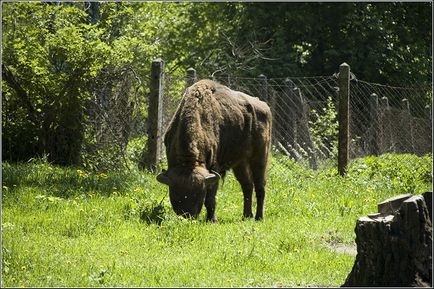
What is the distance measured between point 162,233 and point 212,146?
→ 198 centimetres

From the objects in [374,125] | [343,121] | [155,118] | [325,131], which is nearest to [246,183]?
[155,118]

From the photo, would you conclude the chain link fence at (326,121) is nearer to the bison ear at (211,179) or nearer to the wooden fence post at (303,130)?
the wooden fence post at (303,130)

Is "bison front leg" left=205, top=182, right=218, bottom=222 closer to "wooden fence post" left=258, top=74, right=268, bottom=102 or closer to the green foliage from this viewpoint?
"wooden fence post" left=258, top=74, right=268, bottom=102

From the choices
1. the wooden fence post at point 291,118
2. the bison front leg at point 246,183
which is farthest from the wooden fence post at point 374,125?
the bison front leg at point 246,183

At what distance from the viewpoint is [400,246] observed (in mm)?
6477

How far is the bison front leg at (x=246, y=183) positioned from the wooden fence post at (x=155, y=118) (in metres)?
2.81

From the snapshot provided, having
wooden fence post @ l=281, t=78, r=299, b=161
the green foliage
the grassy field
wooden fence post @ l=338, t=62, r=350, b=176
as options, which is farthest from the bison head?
the green foliage

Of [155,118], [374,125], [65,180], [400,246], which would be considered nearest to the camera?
[400,246]

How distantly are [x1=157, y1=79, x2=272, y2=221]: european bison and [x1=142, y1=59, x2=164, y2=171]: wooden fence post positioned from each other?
283cm

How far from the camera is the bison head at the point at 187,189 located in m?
10.1

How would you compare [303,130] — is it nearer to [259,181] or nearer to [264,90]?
[264,90]

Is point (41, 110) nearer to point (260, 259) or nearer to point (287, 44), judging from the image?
point (260, 259)

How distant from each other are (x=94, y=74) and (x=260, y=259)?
295 inches

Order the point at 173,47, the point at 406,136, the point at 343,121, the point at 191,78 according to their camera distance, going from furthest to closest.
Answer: the point at 173,47, the point at 406,136, the point at 343,121, the point at 191,78
